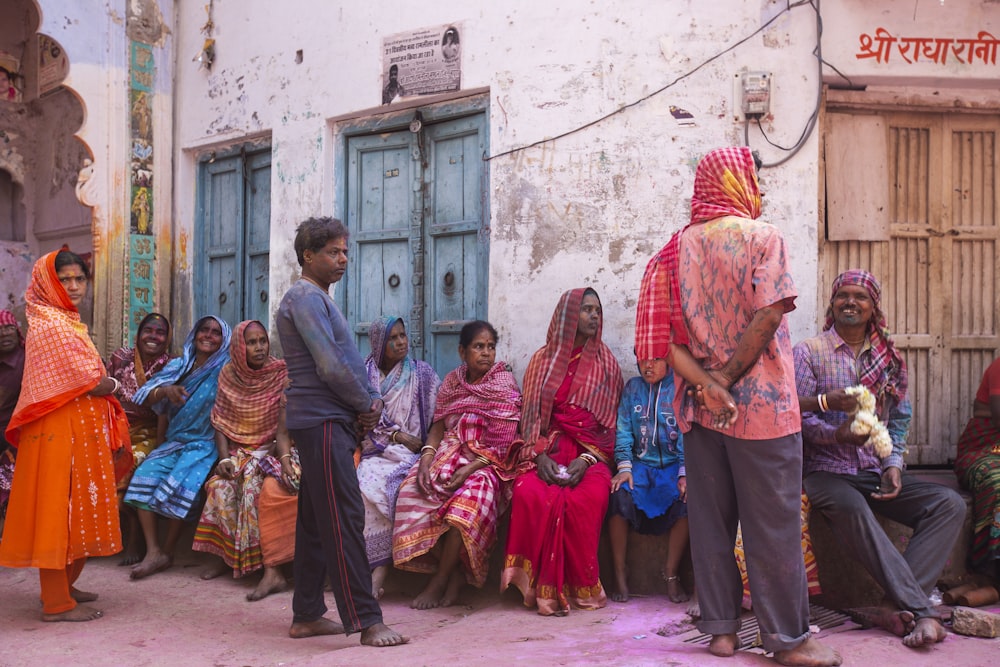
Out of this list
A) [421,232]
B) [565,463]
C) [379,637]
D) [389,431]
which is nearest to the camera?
[379,637]

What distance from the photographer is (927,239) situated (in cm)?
586

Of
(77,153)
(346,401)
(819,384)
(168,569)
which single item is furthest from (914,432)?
(77,153)

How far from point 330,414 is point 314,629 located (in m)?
1.05

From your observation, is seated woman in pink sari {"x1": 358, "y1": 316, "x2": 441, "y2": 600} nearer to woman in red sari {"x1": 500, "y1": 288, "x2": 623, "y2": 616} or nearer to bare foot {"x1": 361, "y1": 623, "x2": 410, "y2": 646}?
woman in red sari {"x1": 500, "y1": 288, "x2": 623, "y2": 616}

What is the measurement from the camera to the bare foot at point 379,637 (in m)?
4.01

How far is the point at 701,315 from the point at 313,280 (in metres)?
1.72

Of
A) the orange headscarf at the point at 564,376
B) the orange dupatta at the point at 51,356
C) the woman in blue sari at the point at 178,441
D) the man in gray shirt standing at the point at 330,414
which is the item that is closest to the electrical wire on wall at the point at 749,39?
the orange headscarf at the point at 564,376

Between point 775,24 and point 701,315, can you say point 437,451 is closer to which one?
point 701,315

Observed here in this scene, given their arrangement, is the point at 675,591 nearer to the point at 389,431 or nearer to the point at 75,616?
the point at 389,431

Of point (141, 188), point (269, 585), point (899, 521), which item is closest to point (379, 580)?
point (269, 585)

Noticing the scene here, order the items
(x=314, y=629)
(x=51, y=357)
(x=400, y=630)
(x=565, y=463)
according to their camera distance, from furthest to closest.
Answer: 1. (x=565, y=463)
2. (x=51, y=357)
3. (x=400, y=630)
4. (x=314, y=629)

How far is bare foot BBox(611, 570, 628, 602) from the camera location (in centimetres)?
485

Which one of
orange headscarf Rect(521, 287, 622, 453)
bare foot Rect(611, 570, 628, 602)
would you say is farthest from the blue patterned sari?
bare foot Rect(611, 570, 628, 602)

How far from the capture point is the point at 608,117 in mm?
5793
